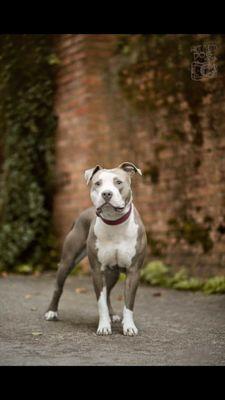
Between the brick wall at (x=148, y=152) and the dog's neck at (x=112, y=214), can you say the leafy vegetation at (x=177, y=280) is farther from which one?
the dog's neck at (x=112, y=214)

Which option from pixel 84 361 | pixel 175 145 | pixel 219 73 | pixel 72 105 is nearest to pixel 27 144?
pixel 72 105

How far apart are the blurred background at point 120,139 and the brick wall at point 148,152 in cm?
2

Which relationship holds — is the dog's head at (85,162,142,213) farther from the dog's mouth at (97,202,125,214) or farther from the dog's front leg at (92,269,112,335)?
the dog's front leg at (92,269,112,335)

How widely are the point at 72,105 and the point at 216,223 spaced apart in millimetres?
3248

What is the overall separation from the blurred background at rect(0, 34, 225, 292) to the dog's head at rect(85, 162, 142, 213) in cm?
297

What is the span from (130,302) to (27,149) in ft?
17.0

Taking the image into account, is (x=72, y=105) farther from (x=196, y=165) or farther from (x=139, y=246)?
(x=139, y=246)

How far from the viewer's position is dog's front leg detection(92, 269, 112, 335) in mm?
4582

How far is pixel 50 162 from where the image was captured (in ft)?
30.8

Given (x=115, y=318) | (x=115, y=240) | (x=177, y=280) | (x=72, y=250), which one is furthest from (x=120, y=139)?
(x=115, y=240)

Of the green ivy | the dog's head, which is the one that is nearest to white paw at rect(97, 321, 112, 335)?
the dog's head

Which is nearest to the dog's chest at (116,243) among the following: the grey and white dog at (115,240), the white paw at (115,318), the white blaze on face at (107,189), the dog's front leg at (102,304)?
the grey and white dog at (115,240)

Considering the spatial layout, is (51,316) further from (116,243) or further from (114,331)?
(116,243)

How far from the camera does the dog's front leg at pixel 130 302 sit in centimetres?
460
